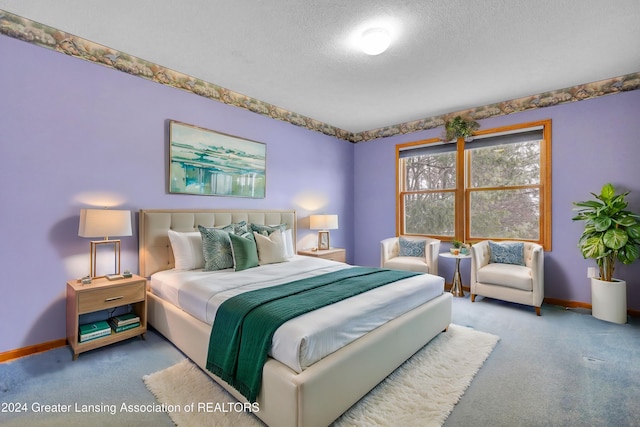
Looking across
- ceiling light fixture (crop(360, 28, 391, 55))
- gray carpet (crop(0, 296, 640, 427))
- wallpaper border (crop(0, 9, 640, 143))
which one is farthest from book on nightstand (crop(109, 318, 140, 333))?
ceiling light fixture (crop(360, 28, 391, 55))

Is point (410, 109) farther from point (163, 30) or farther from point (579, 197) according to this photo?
point (163, 30)

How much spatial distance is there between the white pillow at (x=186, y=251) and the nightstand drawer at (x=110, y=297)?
0.42 metres

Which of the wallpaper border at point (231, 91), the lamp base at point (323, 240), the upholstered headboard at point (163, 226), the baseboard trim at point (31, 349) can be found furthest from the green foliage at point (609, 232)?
the baseboard trim at point (31, 349)

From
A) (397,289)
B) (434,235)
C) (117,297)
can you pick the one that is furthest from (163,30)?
(434,235)

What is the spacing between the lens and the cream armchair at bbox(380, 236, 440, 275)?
4.34 metres

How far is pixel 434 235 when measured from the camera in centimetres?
499

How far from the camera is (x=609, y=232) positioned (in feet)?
10.5

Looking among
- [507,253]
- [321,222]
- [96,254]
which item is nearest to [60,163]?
[96,254]

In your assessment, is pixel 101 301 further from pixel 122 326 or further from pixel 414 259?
pixel 414 259

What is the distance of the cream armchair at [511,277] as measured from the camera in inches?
137

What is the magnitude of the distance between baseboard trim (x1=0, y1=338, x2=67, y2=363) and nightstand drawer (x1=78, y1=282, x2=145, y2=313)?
584 mm

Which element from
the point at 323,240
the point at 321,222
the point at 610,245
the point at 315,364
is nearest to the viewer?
the point at 315,364

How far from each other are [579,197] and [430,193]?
1.94m

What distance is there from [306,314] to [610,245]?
344 centimetres
